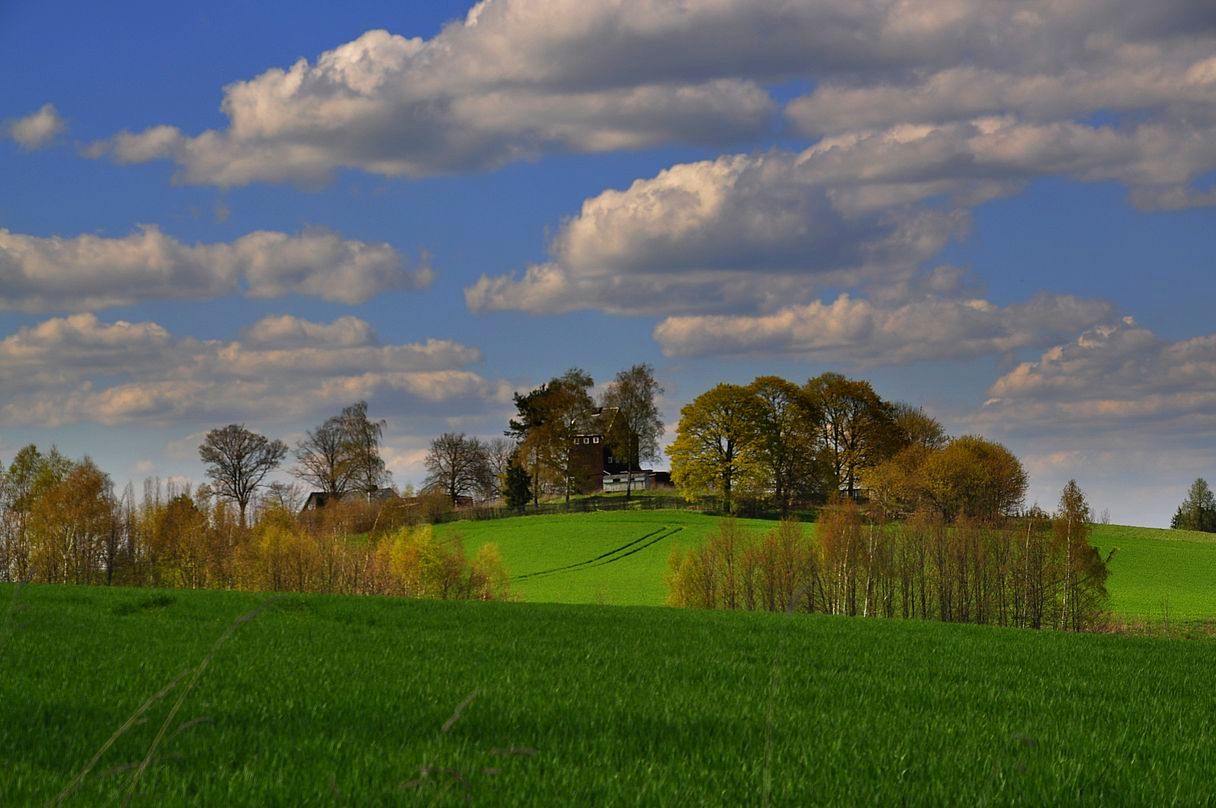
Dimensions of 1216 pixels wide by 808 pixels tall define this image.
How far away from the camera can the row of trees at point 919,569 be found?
2203 inches

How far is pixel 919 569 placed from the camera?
59.8m

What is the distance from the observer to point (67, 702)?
10.2 metres

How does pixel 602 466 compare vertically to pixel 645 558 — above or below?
above

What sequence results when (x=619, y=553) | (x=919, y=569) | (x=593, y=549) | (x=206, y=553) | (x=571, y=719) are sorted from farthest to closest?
(x=593, y=549) < (x=619, y=553) < (x=206, y=553) < (x=919, y=569) < (x=571, y=719)

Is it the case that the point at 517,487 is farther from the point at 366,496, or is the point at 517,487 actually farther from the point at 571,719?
the point at 571,719

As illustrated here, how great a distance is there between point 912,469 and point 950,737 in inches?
3341

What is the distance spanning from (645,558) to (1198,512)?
78.3 m

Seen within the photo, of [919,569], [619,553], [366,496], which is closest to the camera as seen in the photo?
[919,569]

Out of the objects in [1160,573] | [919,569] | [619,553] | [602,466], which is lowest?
[1160,573]

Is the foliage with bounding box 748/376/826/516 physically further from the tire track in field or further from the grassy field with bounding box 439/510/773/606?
the tire track in field

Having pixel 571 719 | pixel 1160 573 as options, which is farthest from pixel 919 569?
pixel 571 719

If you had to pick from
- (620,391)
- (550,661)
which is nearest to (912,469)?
(620,391)

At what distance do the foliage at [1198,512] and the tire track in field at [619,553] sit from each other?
6515 centimetres

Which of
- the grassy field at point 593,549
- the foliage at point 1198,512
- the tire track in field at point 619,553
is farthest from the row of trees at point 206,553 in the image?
the foliage at point 1198,512
